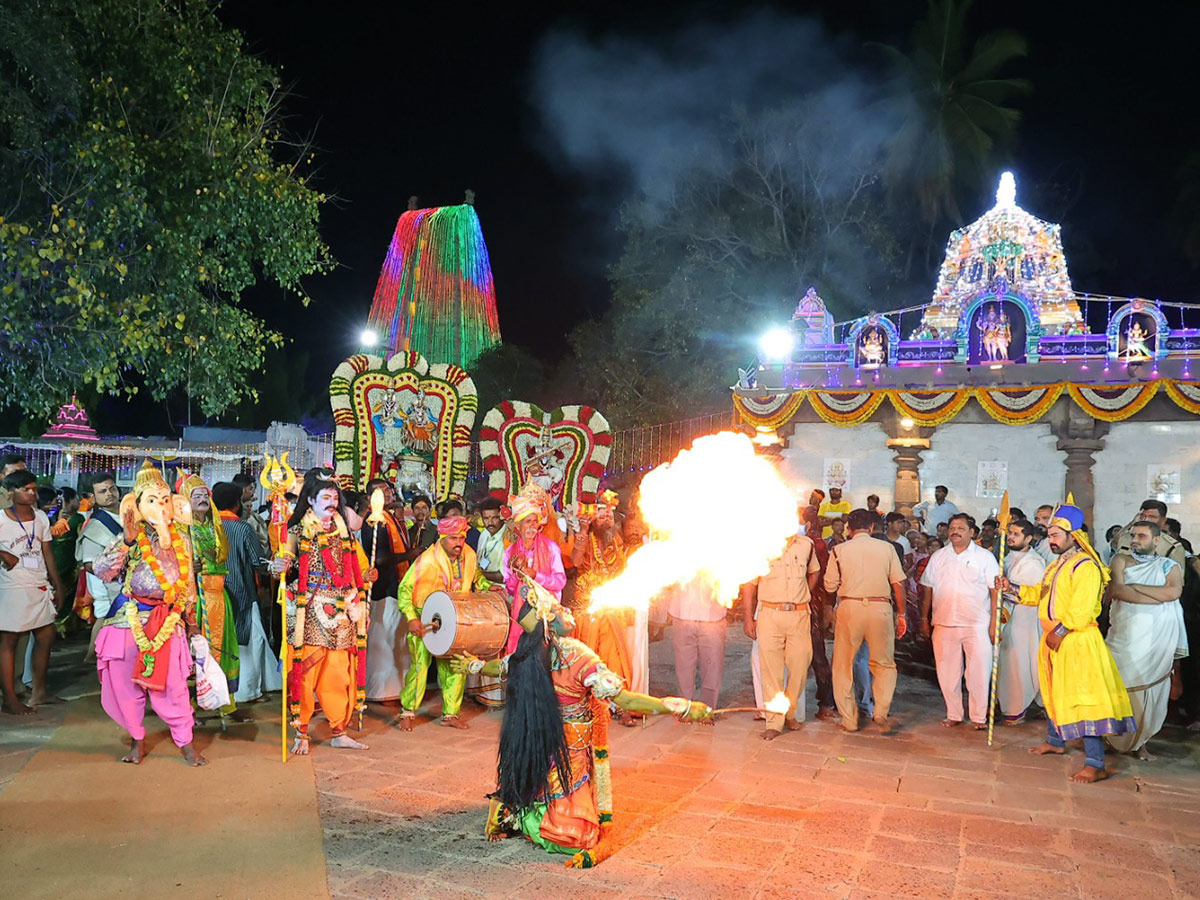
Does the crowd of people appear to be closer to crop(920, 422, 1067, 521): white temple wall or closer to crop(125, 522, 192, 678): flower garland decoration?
crop(125, 522, 192, 678): flower garland decoration

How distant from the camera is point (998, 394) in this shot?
17.8 meters

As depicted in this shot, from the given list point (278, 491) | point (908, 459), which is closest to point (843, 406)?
Result: point (908, 459)

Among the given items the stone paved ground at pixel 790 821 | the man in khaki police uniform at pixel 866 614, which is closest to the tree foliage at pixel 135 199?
the stone paved ground at pixel 790 821

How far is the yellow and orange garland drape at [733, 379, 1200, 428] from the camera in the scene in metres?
16.8

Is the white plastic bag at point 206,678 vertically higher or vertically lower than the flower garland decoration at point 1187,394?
lower

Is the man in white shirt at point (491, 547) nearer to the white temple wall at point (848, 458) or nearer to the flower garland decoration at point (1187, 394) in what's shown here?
the white temple wall at point (848, 458)

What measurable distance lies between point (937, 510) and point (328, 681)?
12.0 metres

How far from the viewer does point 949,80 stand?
87.0 ft

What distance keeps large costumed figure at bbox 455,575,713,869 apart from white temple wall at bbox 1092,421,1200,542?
15.7m

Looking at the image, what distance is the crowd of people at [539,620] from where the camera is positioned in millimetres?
4875

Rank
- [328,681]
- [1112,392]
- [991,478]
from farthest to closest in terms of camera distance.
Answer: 1. [991,478]
2. [1112,392]
3. [328,681]

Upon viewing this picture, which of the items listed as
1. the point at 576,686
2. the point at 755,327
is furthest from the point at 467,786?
the point at 755,327

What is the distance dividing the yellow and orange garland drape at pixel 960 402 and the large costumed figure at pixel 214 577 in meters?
13.7

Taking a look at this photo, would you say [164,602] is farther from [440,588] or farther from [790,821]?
[790,821]
